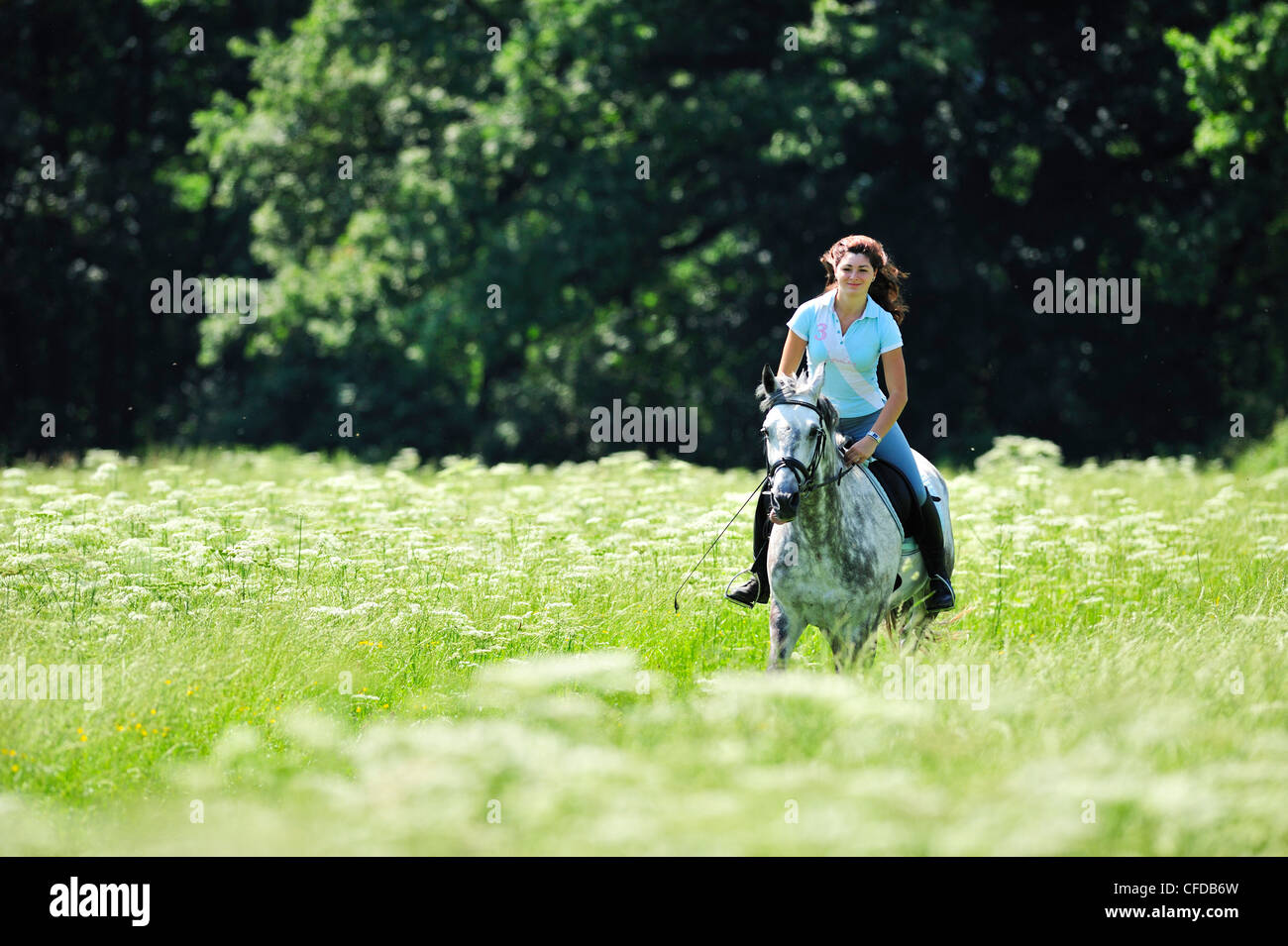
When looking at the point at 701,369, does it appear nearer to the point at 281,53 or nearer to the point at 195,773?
the point at 281,53

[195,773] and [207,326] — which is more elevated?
[207,326]

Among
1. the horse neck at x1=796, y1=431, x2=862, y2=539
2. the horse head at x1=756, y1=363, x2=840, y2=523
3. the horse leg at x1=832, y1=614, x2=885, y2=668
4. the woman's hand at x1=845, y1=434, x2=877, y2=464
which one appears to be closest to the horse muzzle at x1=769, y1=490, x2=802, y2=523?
the horse head at x1=756, y1=363, x2=840, y2=523

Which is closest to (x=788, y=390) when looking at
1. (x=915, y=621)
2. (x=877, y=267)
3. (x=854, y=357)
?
(x=854, y=357)

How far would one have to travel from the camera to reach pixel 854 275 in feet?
23.7

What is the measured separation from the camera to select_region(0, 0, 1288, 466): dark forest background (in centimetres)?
2323

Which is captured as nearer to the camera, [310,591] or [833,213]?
[310,591]

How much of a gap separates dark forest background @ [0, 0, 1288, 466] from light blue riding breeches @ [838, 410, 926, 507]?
602 inches

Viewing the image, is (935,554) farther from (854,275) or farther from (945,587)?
(854,275)

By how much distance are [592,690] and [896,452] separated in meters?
2.36

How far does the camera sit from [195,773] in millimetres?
5133

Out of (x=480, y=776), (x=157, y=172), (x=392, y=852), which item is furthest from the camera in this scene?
(x=157, y=172)

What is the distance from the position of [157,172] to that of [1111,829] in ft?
109

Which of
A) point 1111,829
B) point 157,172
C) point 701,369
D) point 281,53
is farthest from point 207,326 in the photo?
point 1111,829

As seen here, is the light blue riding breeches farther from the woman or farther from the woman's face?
the woman's face
